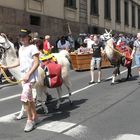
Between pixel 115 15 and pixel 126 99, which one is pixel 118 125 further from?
pixel 115 15

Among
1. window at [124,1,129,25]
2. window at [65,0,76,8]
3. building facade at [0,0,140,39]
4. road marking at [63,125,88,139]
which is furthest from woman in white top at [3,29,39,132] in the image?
window at [124,1,129,25]

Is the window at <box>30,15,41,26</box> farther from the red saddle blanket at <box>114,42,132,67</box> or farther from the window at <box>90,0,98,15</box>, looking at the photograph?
the window at <box>90,0,98,15</box>

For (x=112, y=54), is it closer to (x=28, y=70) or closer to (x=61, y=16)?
(x=28, y=70)

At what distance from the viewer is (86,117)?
10.1 m

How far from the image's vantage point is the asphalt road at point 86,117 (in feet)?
27.9

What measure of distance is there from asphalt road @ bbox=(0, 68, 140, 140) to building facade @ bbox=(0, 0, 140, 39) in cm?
1068

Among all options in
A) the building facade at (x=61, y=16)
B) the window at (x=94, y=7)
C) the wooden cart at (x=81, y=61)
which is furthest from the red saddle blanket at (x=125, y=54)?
the window at (x=94, y=7)

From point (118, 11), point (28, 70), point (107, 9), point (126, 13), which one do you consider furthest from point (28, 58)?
point (126, 13)

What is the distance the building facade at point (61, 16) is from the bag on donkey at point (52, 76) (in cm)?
1379

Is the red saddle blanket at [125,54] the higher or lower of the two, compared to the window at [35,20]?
lower

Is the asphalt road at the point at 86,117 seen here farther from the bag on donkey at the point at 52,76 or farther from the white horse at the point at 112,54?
the white horse at the point at 112,54

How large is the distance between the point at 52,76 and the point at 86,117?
3.81ft

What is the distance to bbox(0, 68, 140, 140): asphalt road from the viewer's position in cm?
850

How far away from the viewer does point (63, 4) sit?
1273 inches
